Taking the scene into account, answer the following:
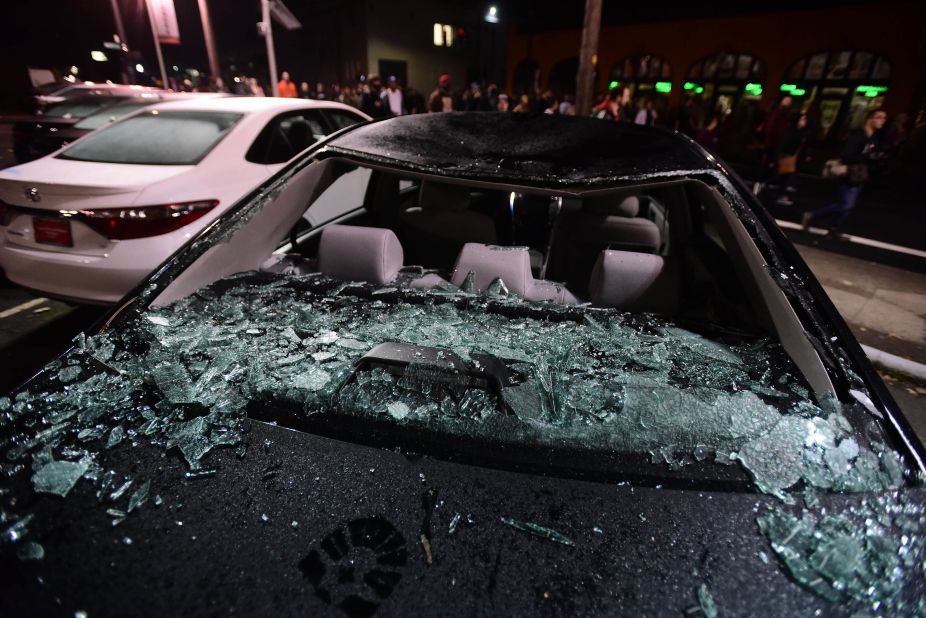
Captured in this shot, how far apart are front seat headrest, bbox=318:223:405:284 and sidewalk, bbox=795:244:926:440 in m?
3.12

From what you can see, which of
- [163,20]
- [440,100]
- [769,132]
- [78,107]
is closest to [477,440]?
[78,107]

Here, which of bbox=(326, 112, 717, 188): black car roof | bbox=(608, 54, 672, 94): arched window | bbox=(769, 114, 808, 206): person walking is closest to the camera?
bbox=(326, 112, 717, 188): black car roof

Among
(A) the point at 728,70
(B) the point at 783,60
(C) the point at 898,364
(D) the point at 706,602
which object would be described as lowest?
(C) the point at 898,364

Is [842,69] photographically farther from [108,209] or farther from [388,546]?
[388,546]

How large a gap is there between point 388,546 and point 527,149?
1.47 meters

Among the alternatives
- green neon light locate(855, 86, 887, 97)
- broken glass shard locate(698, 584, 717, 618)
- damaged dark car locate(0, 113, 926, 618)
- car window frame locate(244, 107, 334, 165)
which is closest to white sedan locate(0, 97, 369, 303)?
car window frame locate(244, 107, 334, 165)

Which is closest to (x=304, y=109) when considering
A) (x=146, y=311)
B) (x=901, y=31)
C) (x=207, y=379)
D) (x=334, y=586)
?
(x=146, y=311)

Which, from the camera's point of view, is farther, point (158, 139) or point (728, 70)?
point (728, 70)

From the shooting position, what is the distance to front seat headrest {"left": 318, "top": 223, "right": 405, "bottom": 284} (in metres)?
1.96

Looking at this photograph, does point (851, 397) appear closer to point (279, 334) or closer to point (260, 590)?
point (260, 590)

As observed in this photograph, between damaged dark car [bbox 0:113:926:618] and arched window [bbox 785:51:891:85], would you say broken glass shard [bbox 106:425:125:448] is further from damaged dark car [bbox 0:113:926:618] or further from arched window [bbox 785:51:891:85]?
arched window [bbox 785:51:891:85]

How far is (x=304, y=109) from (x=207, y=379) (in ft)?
13.3

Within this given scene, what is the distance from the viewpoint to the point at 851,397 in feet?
3.72

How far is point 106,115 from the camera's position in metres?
6.95
